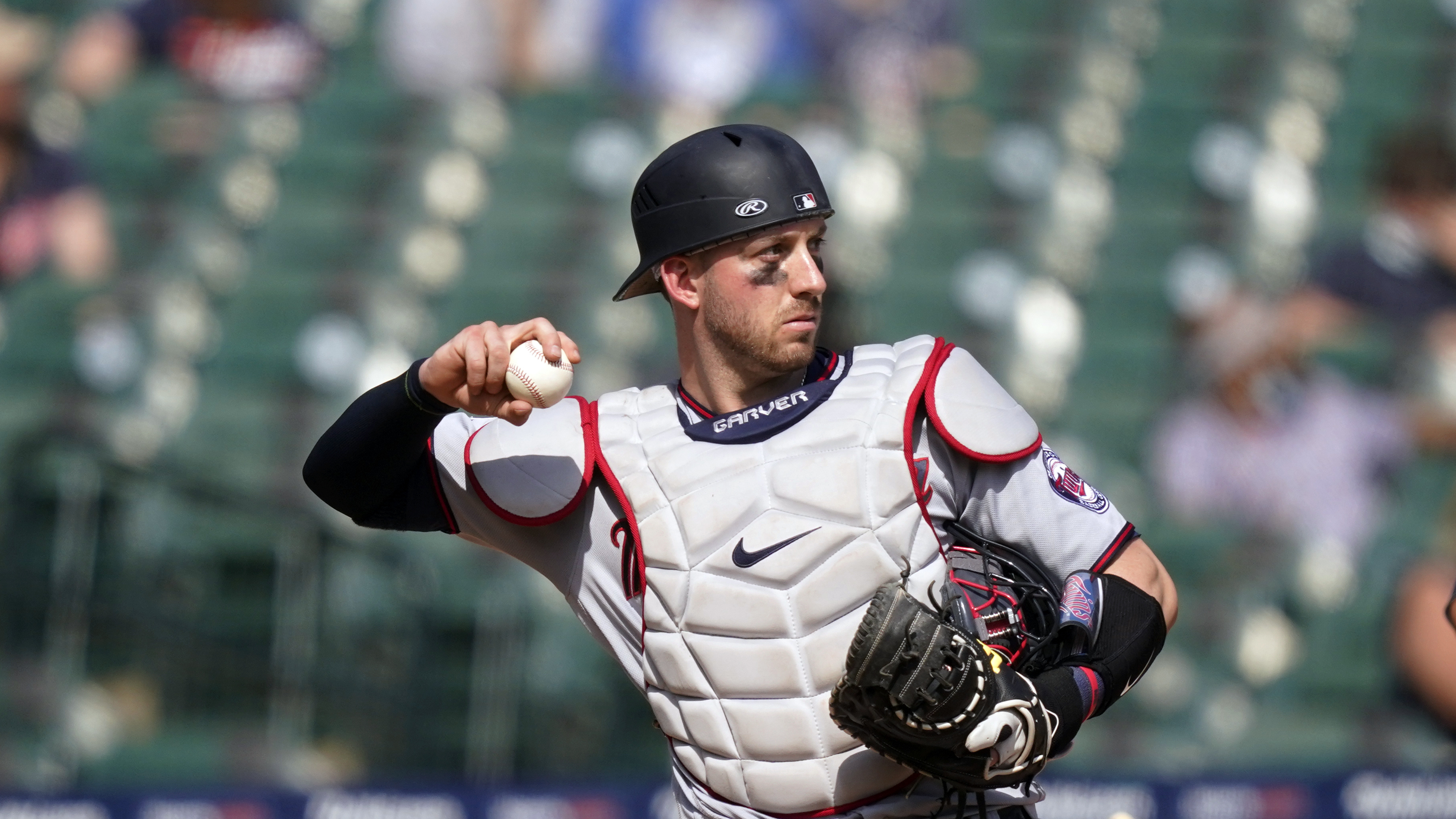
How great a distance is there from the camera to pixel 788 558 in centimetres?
235

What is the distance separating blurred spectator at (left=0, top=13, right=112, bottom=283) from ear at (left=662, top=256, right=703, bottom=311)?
5668 millimetres

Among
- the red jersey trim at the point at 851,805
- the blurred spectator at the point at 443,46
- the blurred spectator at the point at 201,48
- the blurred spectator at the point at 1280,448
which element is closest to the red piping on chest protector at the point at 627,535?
the red jersey trim at the point at 851,805

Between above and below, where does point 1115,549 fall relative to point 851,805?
above

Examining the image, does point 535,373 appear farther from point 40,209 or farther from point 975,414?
point 40,209

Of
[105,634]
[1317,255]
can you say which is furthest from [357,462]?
[1317,255]

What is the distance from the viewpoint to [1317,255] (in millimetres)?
7422

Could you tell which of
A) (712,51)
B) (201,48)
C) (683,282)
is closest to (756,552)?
(683,282)

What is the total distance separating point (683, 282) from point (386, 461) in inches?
21.4

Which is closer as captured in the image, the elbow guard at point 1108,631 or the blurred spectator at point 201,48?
the elbow guard at point 1108,631

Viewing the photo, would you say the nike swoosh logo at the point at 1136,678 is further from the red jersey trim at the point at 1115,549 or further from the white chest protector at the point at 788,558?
the white chest protector at the point at 788,558

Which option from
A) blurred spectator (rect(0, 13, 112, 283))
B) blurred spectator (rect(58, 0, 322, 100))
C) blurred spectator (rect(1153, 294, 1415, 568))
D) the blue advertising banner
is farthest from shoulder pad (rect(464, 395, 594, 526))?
blurred spectator (rect(58, 0, 322, 100))

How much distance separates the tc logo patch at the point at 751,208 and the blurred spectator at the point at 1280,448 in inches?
183

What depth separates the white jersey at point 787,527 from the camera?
2348mm

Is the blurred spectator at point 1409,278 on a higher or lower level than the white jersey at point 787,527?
higher
